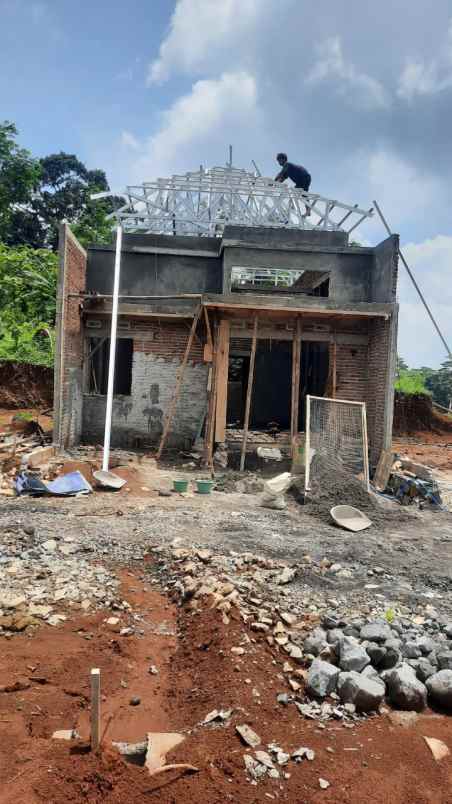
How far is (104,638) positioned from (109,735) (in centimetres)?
106

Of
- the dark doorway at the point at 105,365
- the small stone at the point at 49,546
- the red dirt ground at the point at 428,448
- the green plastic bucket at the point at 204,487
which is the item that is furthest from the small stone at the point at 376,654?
the red dirt ground at the point at 428,448

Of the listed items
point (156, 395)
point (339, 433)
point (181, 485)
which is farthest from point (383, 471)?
point (156, 395)

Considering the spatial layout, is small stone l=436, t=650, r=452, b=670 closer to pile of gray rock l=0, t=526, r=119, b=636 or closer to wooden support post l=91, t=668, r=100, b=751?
wooden support post l=91, t=668, r=100, b=751

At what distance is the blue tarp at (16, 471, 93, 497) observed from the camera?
813cm

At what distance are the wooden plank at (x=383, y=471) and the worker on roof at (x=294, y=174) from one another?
937cm

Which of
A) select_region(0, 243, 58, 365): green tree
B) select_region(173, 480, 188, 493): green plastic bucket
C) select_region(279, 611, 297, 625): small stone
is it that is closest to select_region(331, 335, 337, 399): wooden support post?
select_region(173, 480, 188, 493): green plastic bucket

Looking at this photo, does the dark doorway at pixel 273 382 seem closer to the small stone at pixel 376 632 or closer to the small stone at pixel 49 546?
the small stone at pixel 49 546

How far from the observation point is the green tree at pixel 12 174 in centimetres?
2622

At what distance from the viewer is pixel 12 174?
27.0 m

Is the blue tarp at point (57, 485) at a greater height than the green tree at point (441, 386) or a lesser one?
lesser

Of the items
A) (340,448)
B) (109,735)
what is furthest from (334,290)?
(109,735)

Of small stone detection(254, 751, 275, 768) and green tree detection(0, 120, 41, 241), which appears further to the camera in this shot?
green tree detection(0, 120, 41, 241)

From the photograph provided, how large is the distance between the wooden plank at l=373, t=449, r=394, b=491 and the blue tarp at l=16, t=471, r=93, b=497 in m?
5.67

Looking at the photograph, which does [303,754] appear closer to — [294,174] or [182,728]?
[182,728]
